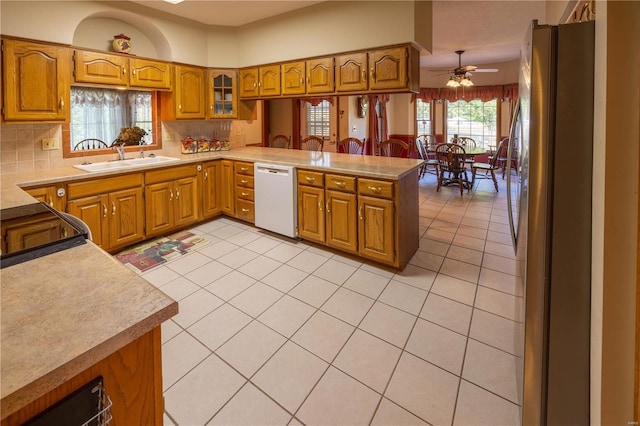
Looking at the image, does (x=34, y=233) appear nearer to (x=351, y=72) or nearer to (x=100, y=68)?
(x=100, y=68)

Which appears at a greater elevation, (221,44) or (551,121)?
(221,44)

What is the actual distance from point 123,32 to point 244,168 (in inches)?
77.7

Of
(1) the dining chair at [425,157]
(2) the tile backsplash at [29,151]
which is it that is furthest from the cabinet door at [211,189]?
(1) the dining chair at [425,157]

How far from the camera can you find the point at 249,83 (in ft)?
14.9

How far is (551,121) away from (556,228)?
0.41 metres

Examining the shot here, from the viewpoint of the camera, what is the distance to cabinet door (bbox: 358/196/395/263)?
9.64ft

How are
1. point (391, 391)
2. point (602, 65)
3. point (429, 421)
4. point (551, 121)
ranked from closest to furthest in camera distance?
1. point (602, 65)
2. point (551, 121)
3. point (429, 421)
4. point (391, 391)

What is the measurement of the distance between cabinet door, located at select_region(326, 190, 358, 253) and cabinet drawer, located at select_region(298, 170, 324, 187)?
0.47ft

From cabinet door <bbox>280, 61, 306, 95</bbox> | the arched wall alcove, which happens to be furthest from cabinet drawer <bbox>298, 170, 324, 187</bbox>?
→ the arched wall alcove

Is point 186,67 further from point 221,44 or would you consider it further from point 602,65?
point 602,65

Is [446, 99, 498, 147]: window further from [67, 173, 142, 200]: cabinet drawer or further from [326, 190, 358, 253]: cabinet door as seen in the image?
[67, 173, 142, 200]: cabinet drawer

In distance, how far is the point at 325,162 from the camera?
3.62 meters

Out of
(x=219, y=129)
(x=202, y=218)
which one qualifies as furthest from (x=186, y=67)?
(x=202, y=218)

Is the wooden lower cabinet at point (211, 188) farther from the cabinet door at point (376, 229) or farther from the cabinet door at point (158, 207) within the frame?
the cabinet door at point (376, 229)
